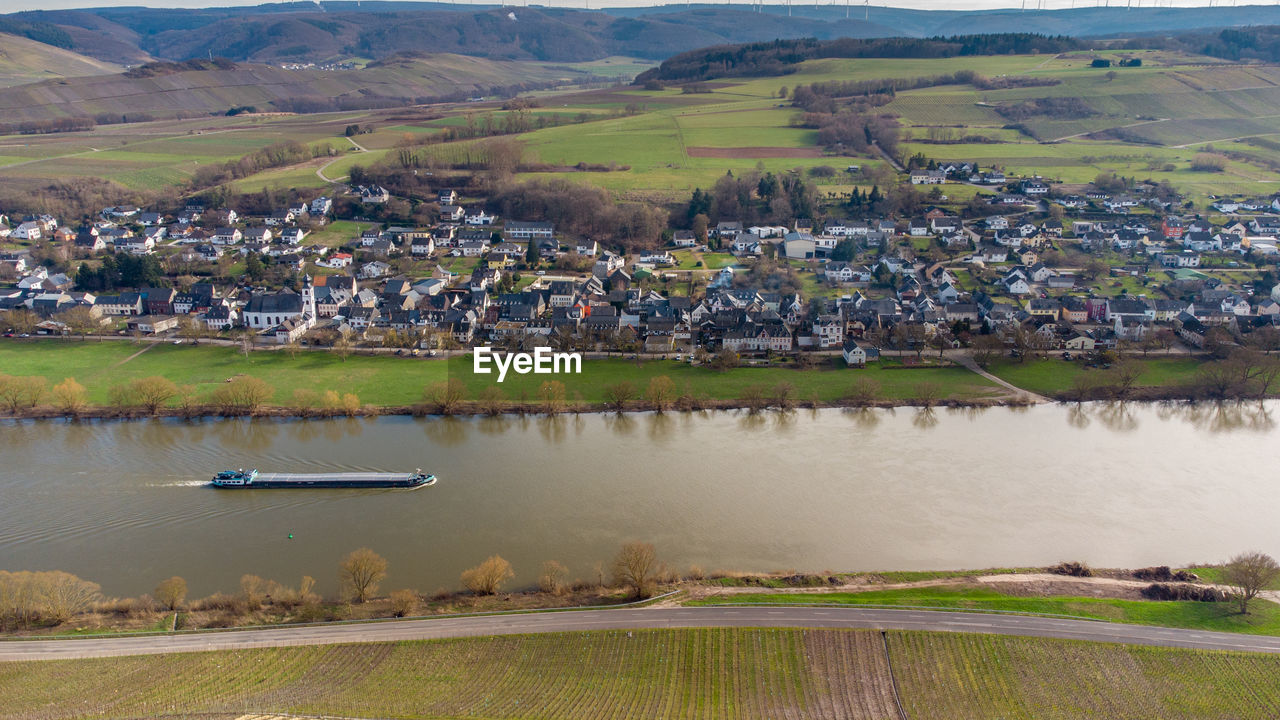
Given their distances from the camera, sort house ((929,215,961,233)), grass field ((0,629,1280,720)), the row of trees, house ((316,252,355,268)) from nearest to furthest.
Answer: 1. grass field ((0,629,1280,720))
2. the row of trees
3. house ((316,252,355,268))
4. house ((929,215,961,233))

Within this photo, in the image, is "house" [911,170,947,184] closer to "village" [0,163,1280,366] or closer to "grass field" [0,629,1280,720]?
"village" [0,163,1280,366]

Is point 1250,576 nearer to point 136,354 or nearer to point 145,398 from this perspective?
point 145,398

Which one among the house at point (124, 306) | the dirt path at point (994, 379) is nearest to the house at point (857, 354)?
the dirt path at point (994, 379)

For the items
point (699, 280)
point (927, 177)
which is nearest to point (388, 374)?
point (699, 280)

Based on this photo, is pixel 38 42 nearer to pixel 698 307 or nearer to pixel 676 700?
pixel 698 307

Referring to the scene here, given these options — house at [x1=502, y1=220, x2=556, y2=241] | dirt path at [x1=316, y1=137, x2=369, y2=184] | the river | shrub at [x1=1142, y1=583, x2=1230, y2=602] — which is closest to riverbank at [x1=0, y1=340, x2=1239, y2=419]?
the river
